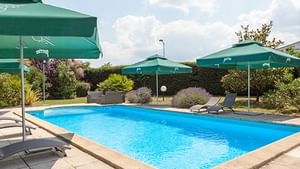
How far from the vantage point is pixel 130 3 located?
1448 centimetres

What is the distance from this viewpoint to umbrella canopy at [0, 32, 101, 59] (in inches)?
244

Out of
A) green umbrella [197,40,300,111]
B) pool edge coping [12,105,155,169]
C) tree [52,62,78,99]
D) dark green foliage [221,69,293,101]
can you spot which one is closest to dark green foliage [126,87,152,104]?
dark green foliage [221,69,293,101]

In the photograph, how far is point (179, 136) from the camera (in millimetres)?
9148

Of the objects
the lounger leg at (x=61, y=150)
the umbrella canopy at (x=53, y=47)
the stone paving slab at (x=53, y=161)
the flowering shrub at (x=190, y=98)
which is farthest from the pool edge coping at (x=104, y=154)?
the flowering shrub at (x=190, y=98)

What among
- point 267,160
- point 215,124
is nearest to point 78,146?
point 267,160

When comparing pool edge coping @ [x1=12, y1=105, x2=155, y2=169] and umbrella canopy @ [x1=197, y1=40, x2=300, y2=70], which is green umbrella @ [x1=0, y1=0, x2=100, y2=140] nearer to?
→ pool edge coping @ [x1=12, y1=105, x2=155, y2=169]

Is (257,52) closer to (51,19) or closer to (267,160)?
(267,160)

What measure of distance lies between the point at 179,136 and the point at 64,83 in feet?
53.4

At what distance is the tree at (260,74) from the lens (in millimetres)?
15055

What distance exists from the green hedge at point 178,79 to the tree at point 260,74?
16.6ft

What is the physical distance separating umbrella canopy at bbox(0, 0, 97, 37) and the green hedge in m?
18.8

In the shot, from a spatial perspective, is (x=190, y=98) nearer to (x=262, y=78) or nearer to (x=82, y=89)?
(x=262, y=78)

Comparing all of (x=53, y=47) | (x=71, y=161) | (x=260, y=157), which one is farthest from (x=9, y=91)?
(x=260, y=157)

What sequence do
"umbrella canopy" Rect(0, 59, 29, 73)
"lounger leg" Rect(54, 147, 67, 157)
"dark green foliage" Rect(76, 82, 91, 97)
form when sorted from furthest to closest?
"dark green foliage" Rect(76, 82, 91, 97) → "umbrella canopy" Rect(0, 59, 29, 73) → "lounger leg" Rect(54, 147, 67, 157)
